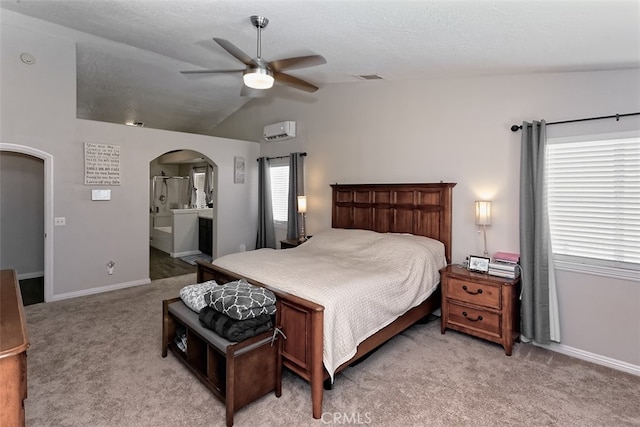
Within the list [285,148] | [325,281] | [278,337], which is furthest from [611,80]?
[285,148]

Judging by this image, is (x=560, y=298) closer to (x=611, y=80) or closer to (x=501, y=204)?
(x=501, y=204)

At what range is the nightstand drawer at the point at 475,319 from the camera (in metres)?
3.07

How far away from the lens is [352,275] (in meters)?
2.78

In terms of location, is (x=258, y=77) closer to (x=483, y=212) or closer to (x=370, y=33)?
(x=370, y=33)

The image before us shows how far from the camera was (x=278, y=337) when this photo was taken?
2.33 meters

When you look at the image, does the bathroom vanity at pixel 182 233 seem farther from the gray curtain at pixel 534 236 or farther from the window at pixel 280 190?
the gray curtain at pixel 534 236

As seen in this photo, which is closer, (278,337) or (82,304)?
(278,337)

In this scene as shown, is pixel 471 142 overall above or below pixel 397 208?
above

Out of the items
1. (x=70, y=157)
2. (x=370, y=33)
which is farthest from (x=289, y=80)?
(x=70, y=157)

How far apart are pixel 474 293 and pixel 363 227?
1.78 meters

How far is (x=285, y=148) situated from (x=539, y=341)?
4.70m

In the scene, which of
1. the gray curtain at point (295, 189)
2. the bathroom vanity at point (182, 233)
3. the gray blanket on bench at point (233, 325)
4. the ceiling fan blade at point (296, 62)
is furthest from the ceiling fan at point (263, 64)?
the bathroom vanity at point (182, 233)

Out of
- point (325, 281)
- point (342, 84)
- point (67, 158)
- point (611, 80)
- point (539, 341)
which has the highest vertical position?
point (342, 84)

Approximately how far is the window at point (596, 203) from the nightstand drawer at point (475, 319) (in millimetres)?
845
